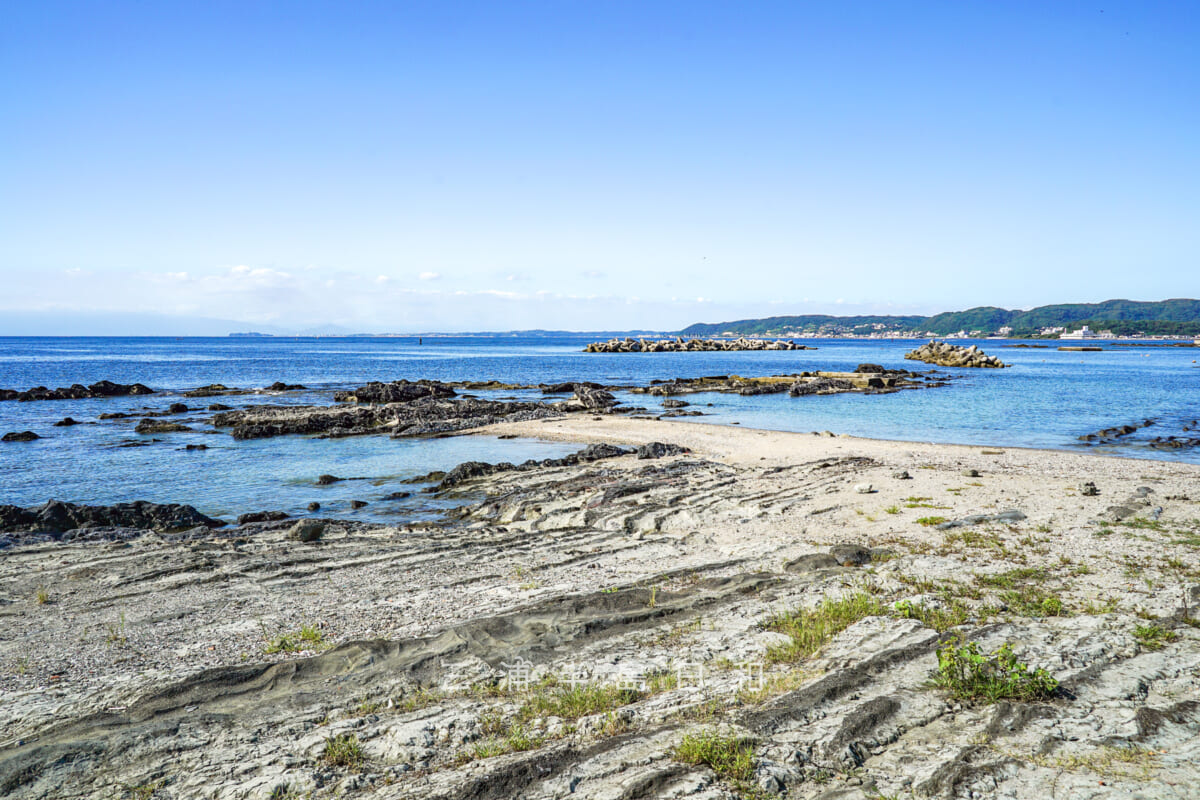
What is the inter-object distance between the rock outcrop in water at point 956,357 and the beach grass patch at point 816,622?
3591 inches

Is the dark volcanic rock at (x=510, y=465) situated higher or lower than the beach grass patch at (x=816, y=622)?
lower

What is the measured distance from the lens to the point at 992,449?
2417 cm

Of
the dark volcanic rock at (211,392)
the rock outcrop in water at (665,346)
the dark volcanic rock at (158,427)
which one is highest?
the rock outcrop in water at (665,346)

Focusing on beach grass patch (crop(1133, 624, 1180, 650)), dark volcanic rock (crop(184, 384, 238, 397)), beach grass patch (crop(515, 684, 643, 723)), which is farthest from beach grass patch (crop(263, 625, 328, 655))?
dark volcanic rock (crop(184, 384, 238, 397))

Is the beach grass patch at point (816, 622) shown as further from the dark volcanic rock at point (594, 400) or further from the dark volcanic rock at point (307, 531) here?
the dark volcanic rock at point (594, 400)

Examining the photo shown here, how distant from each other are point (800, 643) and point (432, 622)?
4.57 meters

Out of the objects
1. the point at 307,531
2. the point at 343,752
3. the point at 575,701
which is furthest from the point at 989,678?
the point at 307,531

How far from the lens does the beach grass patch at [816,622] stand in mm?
7320

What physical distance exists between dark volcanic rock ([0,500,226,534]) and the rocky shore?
171 cm

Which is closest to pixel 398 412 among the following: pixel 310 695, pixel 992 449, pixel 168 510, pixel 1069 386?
pixel 168 510

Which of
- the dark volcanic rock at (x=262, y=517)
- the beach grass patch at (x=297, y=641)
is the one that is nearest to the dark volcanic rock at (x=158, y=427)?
the dark volcanic rock at (x=262, y=517)

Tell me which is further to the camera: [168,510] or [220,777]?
[168,510]

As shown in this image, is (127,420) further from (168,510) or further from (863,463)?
(863,463)

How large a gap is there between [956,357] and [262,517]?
9469 cm
